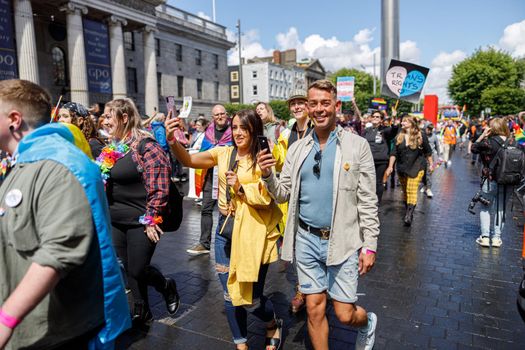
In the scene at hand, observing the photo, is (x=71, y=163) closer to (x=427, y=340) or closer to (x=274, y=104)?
(x=427, y=340)

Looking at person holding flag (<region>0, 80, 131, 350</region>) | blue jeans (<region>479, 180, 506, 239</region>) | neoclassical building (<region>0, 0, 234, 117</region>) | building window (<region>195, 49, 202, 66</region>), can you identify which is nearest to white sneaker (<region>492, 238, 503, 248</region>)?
blue jeans (<region>479, 180, 506, 239</region>)

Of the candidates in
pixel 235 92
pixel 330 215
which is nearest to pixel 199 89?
pixel 235 92

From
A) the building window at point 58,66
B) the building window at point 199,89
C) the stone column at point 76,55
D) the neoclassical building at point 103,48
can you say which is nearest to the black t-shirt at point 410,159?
the neoclassical building at point 103,48

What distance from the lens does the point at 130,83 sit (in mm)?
35500

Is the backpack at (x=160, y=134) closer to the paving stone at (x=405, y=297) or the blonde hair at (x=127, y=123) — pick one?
the paving stone at (x=405, y=297)

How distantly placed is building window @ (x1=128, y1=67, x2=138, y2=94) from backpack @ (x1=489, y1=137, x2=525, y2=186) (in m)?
34.0

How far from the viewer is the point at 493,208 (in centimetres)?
633

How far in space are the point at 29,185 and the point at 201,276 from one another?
3.84 metres

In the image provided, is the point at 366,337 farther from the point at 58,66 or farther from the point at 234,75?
the point at 234,75

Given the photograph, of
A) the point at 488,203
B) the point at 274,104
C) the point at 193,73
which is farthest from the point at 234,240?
the point at 274,104

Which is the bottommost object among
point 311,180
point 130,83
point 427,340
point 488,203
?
point 427,340

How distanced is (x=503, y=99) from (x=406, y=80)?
141ft

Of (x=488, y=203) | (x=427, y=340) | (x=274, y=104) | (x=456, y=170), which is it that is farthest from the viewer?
(x=274, y=104)

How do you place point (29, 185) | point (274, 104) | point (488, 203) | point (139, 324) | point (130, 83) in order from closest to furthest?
point (29, 185), point (139, 324), point (488, 203), point (130, 83), point (274, 104)
